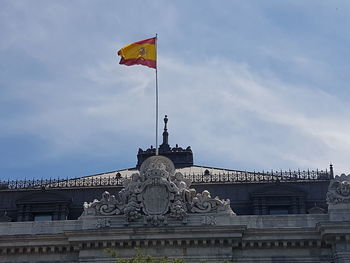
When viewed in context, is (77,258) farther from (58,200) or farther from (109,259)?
(58,200)

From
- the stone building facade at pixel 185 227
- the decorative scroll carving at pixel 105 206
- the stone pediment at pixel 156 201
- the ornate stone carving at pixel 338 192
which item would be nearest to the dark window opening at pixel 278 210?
the stone building facade at pixel 185 227

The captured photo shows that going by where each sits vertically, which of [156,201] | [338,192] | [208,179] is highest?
[208,179]

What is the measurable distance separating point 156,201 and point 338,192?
10.9m

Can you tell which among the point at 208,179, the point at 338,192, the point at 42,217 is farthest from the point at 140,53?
the point at 338,192

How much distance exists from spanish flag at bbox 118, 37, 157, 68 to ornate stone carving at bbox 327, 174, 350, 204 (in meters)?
14.8

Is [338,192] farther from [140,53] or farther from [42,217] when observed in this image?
[42,217]

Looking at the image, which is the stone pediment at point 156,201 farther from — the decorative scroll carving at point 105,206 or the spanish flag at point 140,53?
the spanish flag at point 140,53

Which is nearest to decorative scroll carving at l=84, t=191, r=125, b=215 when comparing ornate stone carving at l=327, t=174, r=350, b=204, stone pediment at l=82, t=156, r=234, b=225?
stone pediment at l=82, t=156, r=234, b=225

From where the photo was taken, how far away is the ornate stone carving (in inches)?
1858

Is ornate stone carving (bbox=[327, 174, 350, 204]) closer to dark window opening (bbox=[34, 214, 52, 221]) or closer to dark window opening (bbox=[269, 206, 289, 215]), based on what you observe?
dark window opening (bbox=[269, 206, 289, 215])

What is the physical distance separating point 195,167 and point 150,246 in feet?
44.1

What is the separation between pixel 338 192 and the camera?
47.5 metres

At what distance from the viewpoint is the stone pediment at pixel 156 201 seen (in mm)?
46875

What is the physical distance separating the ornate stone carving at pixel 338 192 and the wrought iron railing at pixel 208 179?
460 cm
